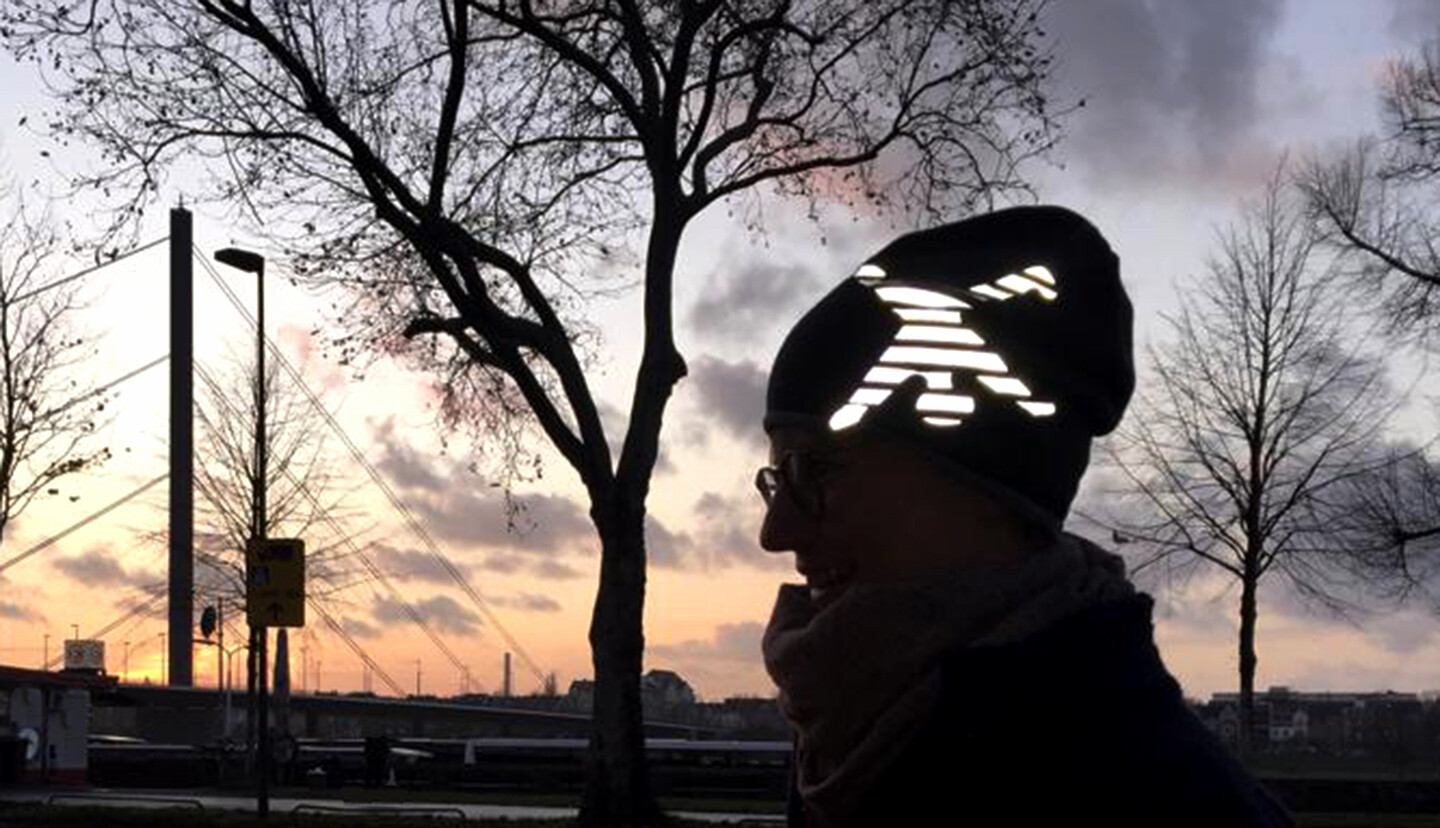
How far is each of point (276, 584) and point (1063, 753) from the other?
24.3 metres

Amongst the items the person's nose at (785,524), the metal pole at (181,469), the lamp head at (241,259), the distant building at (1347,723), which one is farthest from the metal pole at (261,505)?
the distant building at (1347,723)

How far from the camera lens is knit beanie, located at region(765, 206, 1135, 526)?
1.61m

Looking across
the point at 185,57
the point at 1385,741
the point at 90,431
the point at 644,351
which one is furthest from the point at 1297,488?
the point at 1385,741

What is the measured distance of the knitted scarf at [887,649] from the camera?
5.03 feet

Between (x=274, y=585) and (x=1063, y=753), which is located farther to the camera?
(x=274, y=585)

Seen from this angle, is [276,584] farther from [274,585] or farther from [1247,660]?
[1247,660]

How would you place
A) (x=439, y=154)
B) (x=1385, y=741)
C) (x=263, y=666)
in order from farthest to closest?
(x=1385, y=741) < (x=263, y=666) < (x=439, y=154)

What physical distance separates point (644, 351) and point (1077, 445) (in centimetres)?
2274

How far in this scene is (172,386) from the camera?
161 ft

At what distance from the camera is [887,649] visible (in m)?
1.55

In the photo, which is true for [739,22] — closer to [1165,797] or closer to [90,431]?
[90,431]

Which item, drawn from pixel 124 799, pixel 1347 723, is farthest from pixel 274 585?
pixel 1347 723

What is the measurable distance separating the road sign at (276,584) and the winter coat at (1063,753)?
23937mm

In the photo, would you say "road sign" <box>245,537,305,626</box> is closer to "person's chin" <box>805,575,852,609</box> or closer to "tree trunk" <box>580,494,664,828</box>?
"tree trunk" <box>580,494,664,828</box>
